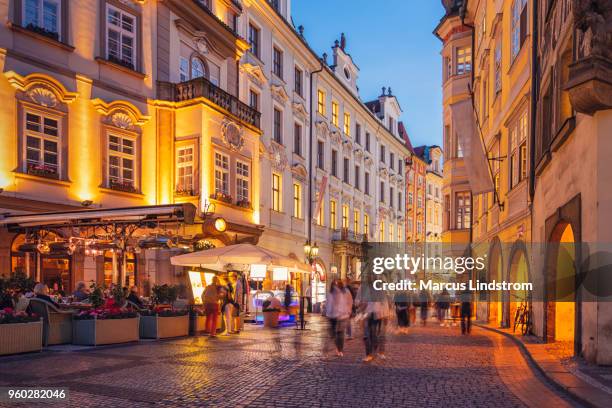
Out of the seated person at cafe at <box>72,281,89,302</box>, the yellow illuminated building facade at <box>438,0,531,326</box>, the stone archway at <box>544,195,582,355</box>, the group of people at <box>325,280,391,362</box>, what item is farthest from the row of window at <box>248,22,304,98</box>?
the stone archway at <box>544,195,582,355</box>

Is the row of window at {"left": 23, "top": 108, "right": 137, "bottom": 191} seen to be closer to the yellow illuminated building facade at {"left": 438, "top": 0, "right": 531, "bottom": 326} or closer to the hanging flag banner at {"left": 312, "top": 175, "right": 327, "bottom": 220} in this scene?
the yellow illuminated building facade at {"left": 438, "top": 0, "right": 531, "bottom": 326}

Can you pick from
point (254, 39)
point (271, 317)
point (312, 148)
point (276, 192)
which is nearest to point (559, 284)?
point (271, 317)

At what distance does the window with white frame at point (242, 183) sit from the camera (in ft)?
82.0

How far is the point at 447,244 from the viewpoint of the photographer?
3241cm

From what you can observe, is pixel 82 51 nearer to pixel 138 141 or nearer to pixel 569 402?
pixel 138 141

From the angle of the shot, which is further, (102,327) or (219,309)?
(219,309)

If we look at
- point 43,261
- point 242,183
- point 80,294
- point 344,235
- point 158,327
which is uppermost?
point 242,183

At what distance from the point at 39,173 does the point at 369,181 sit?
33.9m

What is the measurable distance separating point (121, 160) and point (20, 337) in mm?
9903

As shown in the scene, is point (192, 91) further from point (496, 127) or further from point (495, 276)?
point (495, 276)

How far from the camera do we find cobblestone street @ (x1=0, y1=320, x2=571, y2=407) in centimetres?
801

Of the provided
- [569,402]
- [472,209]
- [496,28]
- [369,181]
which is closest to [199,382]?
[569,402]

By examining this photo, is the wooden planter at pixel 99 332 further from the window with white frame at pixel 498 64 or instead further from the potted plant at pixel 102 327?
the window with white frame at pixel 498 64

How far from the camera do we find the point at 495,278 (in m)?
24.3
